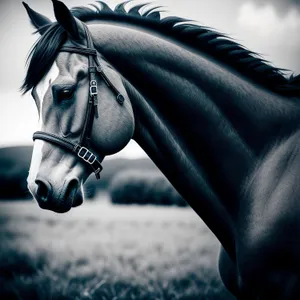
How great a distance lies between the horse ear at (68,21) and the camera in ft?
5.27

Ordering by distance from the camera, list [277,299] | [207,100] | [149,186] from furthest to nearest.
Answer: [149,186] < [207,100] < [277,299]

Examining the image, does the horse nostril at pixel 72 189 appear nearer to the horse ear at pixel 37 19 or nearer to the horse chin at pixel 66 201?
the horse chin at pixel 66 201

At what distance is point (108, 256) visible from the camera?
15.2 feet

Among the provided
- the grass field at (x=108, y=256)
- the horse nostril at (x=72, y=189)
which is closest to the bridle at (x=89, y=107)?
the horse nostril at (x=72, y=189)

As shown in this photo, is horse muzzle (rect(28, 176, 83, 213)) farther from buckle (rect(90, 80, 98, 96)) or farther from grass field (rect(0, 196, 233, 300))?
grass field (rect(0, 196, 233, 300))

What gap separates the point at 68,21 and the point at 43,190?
32.6 inches

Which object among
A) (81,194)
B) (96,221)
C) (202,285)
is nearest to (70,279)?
(96,221)

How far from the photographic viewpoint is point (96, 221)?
5.16 metres

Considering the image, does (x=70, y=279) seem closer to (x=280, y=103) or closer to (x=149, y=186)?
(x=149, y=186)

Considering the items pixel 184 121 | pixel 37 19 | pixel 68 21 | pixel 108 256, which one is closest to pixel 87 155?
pixel 184 121

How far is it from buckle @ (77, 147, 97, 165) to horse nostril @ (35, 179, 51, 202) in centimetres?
21

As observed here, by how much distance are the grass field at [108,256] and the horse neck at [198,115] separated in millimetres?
2812

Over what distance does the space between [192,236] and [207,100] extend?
364 centimetres

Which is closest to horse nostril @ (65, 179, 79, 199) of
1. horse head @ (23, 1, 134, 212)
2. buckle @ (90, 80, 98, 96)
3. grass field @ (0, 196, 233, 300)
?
horse head @ (23, 1, 134, 212)
